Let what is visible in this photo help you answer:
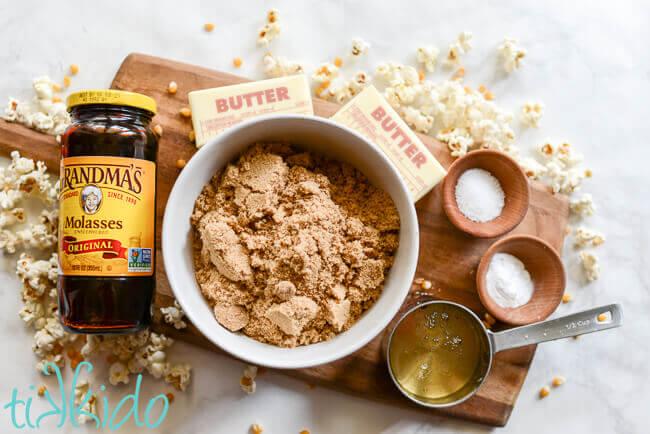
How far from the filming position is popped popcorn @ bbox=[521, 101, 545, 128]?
149 centimetres

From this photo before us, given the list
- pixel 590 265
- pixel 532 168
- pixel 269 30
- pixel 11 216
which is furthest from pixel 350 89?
pixel 11 216

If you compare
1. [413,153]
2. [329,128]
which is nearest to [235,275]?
[329,128]

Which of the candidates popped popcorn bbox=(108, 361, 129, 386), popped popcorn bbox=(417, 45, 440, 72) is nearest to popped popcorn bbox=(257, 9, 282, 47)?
popped popcorn bbox=(417, 45, 440, 72)

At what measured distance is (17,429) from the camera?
1384 mm

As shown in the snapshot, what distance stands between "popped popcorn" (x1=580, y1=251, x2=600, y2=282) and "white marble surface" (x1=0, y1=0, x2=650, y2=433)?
0.09 feet

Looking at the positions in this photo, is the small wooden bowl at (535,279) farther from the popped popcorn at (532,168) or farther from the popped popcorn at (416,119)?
the popped popcorn at (416,119)

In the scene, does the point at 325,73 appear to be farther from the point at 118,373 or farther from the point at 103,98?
the point at 118,373

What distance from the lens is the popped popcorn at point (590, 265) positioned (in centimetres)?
147

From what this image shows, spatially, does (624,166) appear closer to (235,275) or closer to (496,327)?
(496,327)

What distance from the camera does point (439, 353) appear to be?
4.17ft

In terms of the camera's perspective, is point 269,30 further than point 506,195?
Yes

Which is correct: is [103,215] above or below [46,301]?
above

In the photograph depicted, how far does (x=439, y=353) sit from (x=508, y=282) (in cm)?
28

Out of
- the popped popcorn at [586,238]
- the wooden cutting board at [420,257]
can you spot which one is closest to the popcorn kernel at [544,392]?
the wooden cutting board at [420,257]
